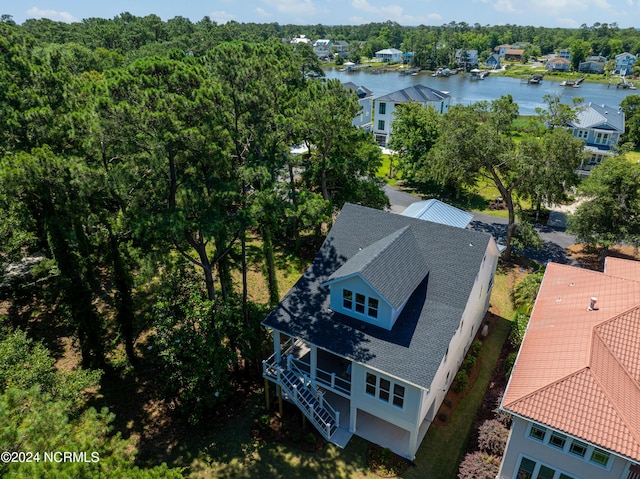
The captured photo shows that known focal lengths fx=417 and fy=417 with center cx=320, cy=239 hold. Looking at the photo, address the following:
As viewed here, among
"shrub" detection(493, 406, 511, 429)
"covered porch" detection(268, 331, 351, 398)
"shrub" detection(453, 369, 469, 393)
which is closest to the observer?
"shrub" detection(493, 406, 511, 429)

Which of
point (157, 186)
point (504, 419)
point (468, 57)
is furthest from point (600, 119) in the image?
point (468, 57)

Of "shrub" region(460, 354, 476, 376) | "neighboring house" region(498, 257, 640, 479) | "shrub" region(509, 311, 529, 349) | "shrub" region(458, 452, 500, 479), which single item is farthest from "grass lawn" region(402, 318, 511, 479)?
"neighboring house" region(498, 257, 640, 479)

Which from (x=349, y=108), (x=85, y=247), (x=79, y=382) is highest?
(x=349, y=108)

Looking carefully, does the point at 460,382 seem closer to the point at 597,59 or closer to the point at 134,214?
the point at 134,214

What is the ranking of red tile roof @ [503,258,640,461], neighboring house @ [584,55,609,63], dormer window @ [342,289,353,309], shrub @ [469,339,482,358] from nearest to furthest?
red tile roof @ [503,258,640,461] → dormer window @ [342,289,353,309] → shrub @ [469,339,482,358] → neighboring house @ [584,55,609,63]

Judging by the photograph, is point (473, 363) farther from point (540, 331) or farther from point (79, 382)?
point (79, 382)

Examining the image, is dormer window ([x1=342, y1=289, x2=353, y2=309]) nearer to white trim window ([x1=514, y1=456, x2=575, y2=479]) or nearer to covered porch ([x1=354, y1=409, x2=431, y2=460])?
covered porch ([x1=354, y1=409, x2=431, y2=460])

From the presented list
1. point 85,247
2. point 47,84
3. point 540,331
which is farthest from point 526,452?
point 47,84
